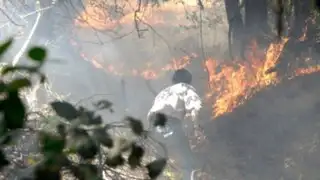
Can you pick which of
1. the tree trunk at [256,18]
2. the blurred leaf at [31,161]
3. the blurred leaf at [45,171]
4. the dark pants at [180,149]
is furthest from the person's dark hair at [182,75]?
the blurred leaf at [45,171]

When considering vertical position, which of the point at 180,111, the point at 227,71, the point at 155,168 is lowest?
the point at 180,111

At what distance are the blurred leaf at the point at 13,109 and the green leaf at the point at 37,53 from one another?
0.03 m

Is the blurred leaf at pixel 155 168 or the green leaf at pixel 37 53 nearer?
the green leaf at pixel 37 53

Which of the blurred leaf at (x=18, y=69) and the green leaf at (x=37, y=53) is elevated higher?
the green leaf at (x=37, y=53)

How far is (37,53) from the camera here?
0.31 metres

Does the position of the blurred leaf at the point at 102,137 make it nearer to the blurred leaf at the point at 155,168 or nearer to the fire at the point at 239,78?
the blurred leaf at the point at 155,168

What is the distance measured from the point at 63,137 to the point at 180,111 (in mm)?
1692

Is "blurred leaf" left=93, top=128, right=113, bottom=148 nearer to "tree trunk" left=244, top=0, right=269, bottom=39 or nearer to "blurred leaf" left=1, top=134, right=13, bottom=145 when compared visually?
"blurred leaf" left=1, top=134, right=13, bottom=145

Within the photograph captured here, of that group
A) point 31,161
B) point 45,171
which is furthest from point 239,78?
point 45,171

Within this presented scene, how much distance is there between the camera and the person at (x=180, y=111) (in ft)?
6.63

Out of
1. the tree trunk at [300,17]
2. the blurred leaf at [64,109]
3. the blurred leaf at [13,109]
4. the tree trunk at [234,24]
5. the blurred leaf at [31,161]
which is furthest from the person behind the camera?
the tree trunk at [234,24]

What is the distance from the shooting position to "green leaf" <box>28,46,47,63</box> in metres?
0.31

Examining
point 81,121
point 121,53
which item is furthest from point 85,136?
point 121,53

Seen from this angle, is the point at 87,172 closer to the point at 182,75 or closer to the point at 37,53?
the point at 37,53
